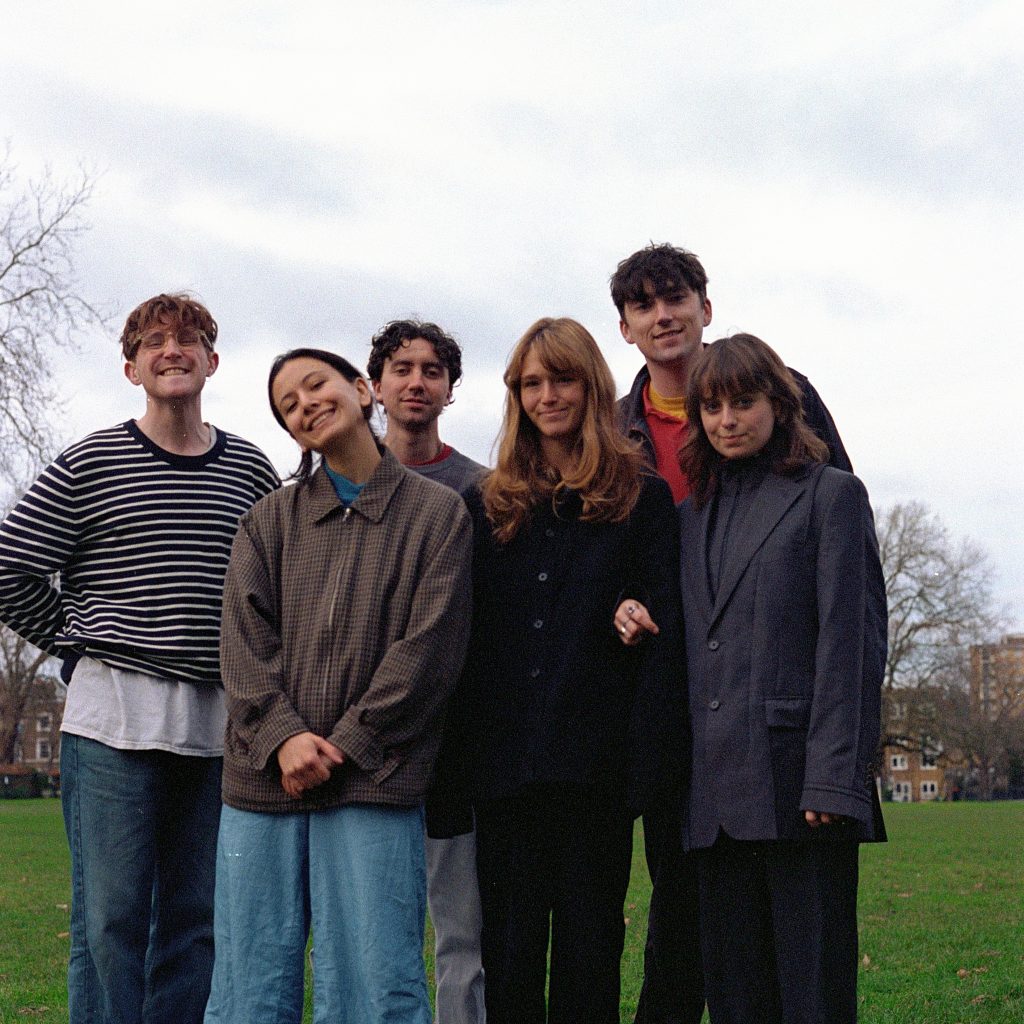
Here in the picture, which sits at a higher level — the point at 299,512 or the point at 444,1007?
the point at 299,512

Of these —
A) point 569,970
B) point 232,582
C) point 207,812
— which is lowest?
point 569,970

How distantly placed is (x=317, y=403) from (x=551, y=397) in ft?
2.10

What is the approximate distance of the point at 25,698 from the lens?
58.7 metres

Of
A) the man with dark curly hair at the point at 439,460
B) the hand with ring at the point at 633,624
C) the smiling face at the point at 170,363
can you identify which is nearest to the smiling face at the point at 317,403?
the smiling face at the point at 170,363

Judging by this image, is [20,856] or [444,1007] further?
[20,856]

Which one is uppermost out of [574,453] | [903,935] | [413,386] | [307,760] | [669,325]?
[669,325]

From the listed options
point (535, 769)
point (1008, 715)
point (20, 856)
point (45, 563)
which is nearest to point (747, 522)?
point (535, 769)

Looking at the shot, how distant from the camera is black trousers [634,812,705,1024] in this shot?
390 cm

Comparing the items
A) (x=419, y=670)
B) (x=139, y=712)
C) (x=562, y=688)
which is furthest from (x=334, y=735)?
(x=139, y=712)

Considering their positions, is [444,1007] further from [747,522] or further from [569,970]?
[747,522]

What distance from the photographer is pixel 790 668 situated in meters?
3.36

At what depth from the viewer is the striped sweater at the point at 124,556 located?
380 centimetres

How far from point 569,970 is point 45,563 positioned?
1.90 m

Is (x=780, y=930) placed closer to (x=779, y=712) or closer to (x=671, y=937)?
(x=779, y=712)
